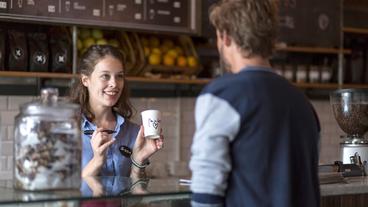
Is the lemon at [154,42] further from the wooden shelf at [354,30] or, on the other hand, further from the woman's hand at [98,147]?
the woman's hand at [98,147]

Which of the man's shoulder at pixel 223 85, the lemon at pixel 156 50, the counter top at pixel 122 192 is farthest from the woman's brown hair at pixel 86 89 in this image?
the lemon at pixel 156 50

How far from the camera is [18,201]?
1732 mm

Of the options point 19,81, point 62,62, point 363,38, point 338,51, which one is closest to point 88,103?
point 62,62

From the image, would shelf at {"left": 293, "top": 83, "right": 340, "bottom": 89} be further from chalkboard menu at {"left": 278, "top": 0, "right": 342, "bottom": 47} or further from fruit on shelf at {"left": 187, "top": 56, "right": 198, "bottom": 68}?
fruit on shelf at {"left": 187, "top": 56, "right": 198, "bottom": 68}

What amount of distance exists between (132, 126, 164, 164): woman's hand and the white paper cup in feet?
0.18

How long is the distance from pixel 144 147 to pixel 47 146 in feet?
2.76

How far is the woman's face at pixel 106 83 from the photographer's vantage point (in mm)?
2945

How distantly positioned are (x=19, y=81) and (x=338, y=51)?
2.33 meters

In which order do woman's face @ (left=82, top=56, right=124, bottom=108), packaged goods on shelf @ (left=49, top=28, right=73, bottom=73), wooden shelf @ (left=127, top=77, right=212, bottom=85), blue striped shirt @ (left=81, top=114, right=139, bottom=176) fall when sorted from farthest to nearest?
wooden shelf @ (left=127, top=77, right=212, bottom=85) → packaged goods on shelf @ (left=49, top=28, right=73, bottom=73) → woman's face @ (left=82, top=56, right=124, bottom=108) → blue striped shirt @ (left=81, top=114, right=139, bottom=176)

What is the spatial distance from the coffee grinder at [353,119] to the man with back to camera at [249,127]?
1.07m

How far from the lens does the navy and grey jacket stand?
1.73 meters

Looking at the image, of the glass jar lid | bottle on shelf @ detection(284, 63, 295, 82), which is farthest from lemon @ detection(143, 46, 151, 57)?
the glass jar lid

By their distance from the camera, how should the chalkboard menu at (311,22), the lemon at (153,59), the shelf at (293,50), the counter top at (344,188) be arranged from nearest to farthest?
the counter top at (344,188) < the lemon at (153,59) < the shelf at (293,50) < the chalkboard menu at (311,22)

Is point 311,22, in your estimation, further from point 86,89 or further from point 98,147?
point 98,147
